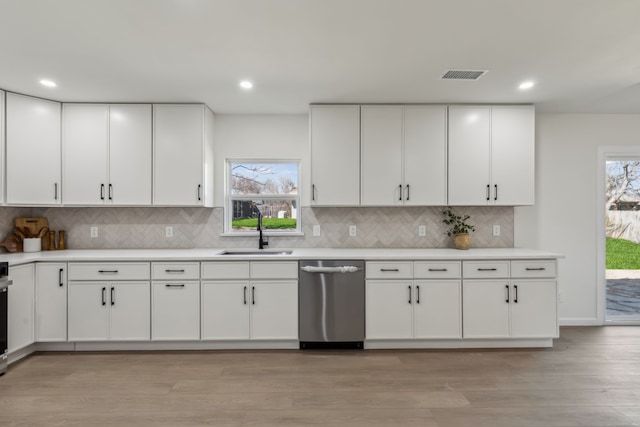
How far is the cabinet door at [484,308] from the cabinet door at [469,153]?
2.89 ft

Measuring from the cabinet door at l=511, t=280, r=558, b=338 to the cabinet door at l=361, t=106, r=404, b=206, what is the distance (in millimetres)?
1440

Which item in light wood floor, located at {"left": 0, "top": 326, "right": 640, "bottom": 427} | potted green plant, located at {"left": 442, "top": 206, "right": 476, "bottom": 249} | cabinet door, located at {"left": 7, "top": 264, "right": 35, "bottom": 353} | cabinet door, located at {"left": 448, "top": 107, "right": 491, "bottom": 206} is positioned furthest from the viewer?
potted green plant, located at {"left": 442, "top": 206, "right": 476, "bottom": 249}

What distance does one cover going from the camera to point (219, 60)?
2.69 meters

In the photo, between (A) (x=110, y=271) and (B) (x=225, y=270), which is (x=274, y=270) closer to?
(B) (x=225, y=270)

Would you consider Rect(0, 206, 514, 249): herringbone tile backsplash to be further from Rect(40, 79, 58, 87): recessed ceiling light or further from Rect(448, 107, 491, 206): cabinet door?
Rect(40, 79, 58, 87): recessed ceiling light

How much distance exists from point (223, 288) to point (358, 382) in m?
1.47

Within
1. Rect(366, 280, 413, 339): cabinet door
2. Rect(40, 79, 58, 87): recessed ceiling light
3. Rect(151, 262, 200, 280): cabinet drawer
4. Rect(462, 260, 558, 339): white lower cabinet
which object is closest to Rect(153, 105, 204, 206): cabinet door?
Rect(151, 262, 200, 280): cabinet drawer

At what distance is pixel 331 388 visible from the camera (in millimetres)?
2664

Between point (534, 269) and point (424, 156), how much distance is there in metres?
1.50

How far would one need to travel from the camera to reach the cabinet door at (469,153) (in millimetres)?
3717

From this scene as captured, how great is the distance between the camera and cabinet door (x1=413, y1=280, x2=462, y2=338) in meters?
3.39

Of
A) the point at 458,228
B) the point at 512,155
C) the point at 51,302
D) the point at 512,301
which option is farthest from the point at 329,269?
the point at 51,302

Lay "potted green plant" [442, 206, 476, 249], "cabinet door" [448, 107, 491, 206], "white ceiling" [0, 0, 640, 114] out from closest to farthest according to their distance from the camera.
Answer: "white ceiling" [0, 0, 640, 114], "cabinet door" [448, 107, 491, 206], "potted green plant" [442, 206, 476, 249]

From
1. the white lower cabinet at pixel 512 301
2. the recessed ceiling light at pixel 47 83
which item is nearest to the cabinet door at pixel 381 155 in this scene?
the white lower cabinet at pixel 512 301
